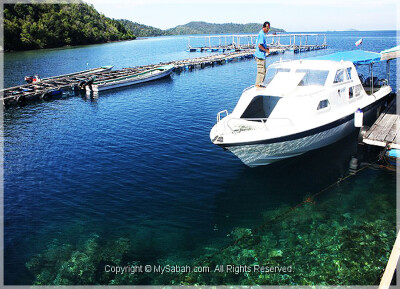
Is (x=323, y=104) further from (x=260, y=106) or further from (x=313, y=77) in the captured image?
(x=260, y=106)

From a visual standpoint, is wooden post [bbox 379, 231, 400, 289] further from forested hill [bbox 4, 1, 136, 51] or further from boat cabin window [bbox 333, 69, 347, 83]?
forested hill [bbox 4, 1, 136, 51]

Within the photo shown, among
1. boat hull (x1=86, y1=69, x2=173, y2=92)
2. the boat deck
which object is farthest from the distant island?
the boat deck

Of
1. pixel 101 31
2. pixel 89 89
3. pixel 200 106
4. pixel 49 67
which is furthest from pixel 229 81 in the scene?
pixel 101 31

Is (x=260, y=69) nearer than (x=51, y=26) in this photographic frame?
Yes

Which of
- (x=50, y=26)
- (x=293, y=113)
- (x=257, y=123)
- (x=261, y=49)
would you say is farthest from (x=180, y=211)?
(x=50, y=26)

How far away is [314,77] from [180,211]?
1043 cm

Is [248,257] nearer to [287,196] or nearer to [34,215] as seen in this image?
[287,196]

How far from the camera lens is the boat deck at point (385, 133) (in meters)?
14.8

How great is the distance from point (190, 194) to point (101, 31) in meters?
165

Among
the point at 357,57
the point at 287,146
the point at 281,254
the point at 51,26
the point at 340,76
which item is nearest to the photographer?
the point at 281,254

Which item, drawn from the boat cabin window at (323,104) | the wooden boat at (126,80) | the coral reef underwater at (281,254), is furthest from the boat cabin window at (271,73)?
the wooden boat at (126,80)

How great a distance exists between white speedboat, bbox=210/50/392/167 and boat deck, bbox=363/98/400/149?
4.30ft

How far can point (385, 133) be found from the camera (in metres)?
15.7

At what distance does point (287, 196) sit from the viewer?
1367 centimetres
